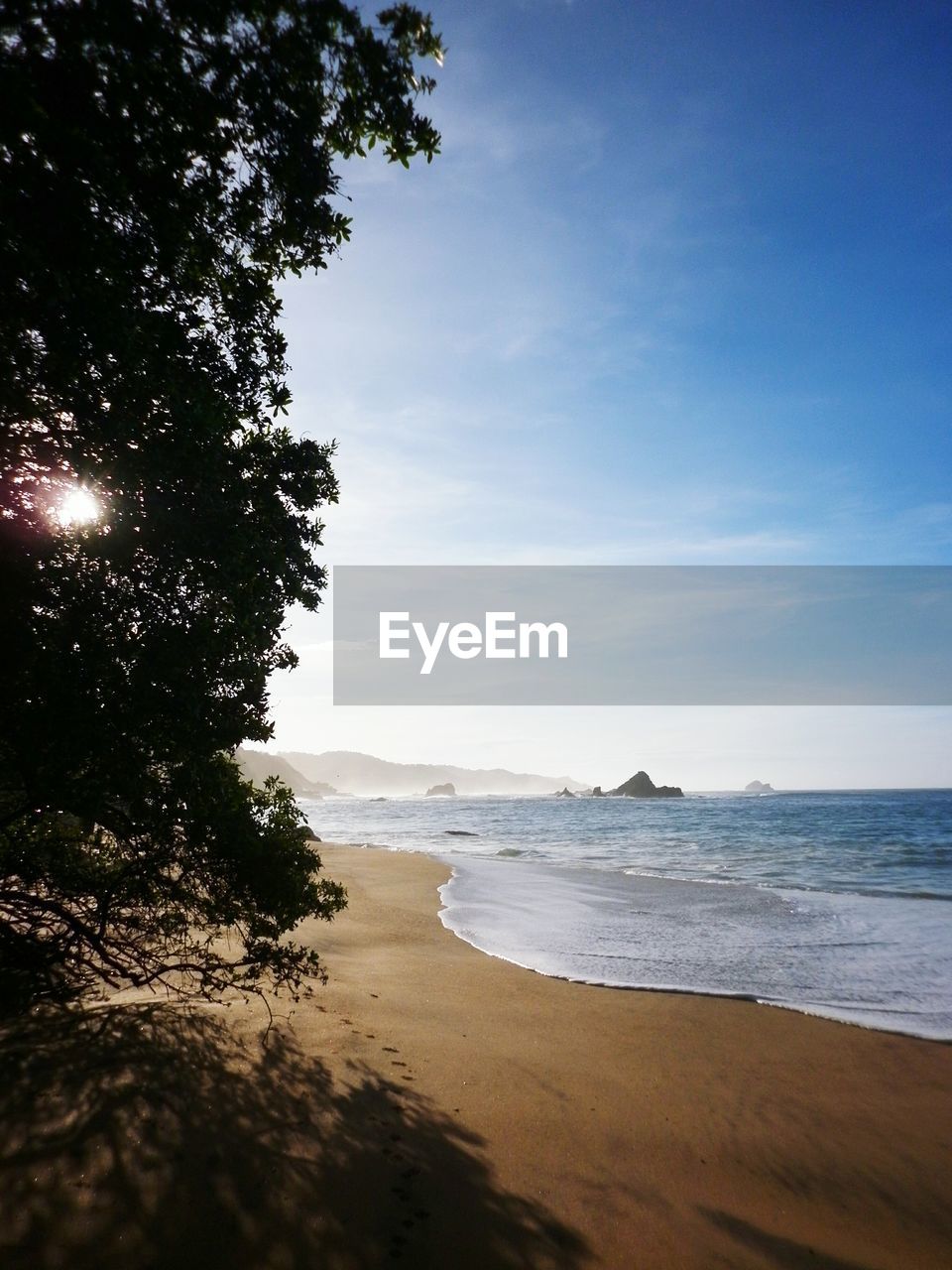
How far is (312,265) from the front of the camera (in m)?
6.35

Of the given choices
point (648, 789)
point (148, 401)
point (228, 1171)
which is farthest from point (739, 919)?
point (648, 789)

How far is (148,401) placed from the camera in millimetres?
5285

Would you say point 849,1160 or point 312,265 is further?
point 312,265

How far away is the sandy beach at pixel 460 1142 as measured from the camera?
4.10 metres

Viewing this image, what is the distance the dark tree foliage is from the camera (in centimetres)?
472

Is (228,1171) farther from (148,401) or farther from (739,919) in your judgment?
(739,919)

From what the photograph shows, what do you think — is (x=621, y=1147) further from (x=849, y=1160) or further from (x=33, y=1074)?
(x=33, y=1074)

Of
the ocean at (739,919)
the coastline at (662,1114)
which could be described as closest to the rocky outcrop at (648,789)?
the ocean at (739,919)

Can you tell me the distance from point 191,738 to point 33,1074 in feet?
9.49

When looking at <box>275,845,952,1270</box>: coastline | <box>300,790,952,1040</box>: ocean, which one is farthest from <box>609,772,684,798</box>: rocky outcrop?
<box>275,845,952,1270</box>: coastline

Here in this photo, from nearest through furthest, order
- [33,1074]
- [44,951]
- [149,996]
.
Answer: [33,1074]
[44,951]
[149,996]

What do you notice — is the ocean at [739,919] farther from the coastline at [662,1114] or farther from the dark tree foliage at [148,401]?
the dark tree foliage at [148,401]

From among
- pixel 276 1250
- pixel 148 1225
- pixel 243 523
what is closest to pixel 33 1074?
pixel 148 1225

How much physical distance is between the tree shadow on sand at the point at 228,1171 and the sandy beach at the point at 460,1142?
0.02 metres
